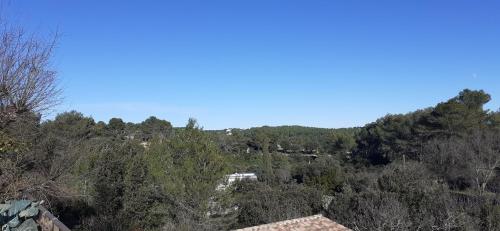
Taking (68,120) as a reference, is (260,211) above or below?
below

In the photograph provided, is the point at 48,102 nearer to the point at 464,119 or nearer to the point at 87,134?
the point at 87,134

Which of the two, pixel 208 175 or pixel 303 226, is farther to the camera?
pixel 208 175

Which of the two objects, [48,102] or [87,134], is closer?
[48,102]

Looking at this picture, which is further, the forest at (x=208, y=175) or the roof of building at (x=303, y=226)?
the roof of building at (x=303, y=226)

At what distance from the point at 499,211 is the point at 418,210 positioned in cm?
368

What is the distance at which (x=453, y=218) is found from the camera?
1780cm

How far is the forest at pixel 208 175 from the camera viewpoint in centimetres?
1137

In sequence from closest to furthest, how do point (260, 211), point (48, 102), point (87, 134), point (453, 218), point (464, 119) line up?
1. point (48, 102)
2. point (453, 218)
3. point (260, 211)
4. point (87, 134)
5. point (464, 119)

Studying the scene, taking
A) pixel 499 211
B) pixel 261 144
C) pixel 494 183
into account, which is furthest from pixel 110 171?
pixel 261 144

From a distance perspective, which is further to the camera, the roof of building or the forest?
the roof of building

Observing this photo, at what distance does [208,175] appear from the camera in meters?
24.4

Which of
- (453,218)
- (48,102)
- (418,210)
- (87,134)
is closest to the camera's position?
(48,102)

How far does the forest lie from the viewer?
37.3 feet

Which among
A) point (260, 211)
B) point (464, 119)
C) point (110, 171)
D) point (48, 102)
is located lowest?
point (260, 211)
